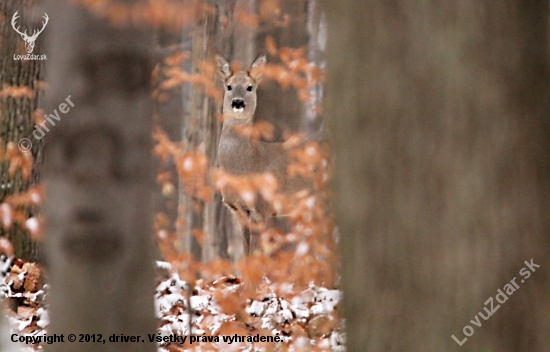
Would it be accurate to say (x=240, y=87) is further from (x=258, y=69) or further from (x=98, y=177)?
(x=98, y=177)

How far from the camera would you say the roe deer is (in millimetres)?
7168

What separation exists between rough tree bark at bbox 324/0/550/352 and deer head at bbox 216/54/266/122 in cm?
565

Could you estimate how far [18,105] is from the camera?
744cm

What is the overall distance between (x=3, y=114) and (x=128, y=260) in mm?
6616

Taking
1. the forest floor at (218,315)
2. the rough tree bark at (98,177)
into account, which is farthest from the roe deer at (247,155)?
the rough tree bark at (98,177)

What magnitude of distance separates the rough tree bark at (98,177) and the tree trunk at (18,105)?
621cm

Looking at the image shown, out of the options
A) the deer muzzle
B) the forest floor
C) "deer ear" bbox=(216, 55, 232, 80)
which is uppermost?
"deer ear" bbox=(216, 55, 232, 80)

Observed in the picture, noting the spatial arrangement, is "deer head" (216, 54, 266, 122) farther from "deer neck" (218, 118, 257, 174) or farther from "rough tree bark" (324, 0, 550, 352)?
"rough tree bark" (324, 0, 550, 352)

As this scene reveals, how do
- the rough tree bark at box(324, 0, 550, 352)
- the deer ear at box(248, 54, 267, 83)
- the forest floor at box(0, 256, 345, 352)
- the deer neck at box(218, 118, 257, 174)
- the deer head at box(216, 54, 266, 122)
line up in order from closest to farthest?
1. the rough tree bark at box(324, 0, 550, 352)
2. the forest floor at box(0, 256, 345, 352)
3. the deer head at box(216, 54, 266, 122)
4. the deer ear at box(248, 54, 267, 83)
5. the deer neck at box(218, 118, 257, 174)

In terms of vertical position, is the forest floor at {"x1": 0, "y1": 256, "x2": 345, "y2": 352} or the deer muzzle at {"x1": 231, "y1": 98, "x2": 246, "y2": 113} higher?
the deer muzzle at {"x1": 231, "y1": 98, "x2": 246, "y2": 113}

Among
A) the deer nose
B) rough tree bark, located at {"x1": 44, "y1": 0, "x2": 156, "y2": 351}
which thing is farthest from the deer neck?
rough tree bark, located at {"x1": 44, "y1": 0, "x2": 156, "y2": 351}

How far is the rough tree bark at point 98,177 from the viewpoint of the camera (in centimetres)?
147

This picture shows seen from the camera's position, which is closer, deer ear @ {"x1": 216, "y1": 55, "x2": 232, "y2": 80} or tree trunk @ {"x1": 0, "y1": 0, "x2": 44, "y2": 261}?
deer ear @ {"x1": 216, "y1": 55, "x2": 232, "y2": 80}

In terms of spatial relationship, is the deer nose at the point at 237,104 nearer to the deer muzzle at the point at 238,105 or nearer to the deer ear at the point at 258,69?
the deer muzzle at the point at 238,105
